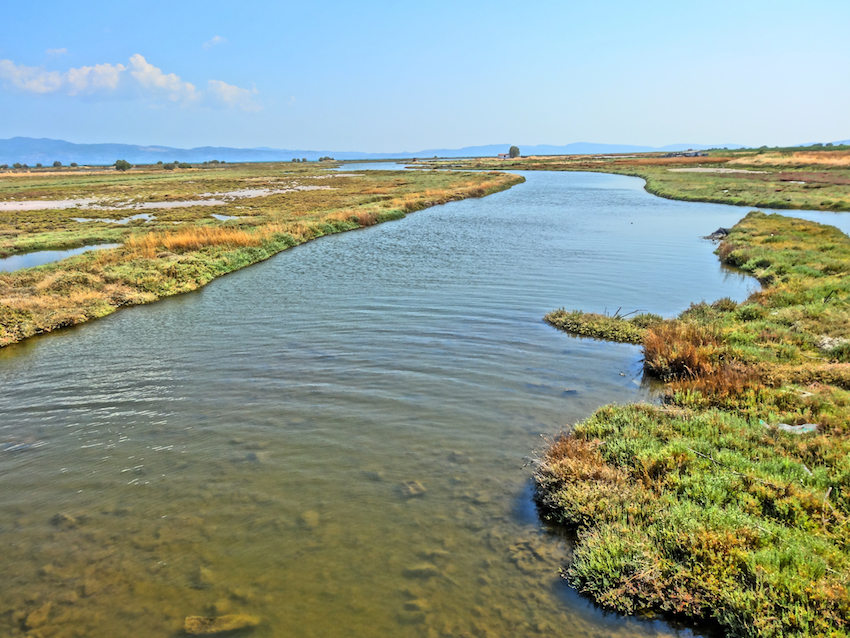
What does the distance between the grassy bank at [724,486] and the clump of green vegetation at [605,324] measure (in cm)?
210

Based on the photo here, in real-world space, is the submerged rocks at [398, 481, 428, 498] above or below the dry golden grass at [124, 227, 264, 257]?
below

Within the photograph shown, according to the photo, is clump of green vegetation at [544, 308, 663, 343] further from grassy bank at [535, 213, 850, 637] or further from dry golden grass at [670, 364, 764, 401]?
dry golden grass at [670, 364, 764, 401]

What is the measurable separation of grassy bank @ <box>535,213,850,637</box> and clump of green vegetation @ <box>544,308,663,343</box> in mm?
2099

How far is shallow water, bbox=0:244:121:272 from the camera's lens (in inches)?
1127

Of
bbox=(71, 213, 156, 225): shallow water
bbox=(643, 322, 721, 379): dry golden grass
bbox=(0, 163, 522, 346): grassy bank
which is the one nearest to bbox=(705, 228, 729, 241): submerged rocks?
bbox=(643, 322, 721, 379): dry golden grass

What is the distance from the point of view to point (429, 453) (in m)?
9.27

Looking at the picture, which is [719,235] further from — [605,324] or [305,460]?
[305,460]

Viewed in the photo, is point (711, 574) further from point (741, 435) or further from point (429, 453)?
point (429, 453)

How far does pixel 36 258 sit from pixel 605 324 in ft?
117

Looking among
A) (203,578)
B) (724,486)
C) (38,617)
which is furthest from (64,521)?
(724,486)

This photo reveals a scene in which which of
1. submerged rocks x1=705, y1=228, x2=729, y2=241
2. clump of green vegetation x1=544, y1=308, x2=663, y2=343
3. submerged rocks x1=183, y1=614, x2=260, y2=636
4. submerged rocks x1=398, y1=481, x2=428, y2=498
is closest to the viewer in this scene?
submerged rocks x1=183, y1=614, x2=260, y2=636

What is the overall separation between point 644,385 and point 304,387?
9011 mm

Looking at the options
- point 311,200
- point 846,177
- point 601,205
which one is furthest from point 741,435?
point 846,177

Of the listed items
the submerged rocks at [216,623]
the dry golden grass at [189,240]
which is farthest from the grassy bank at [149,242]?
the submerged rocks at [216,623]
